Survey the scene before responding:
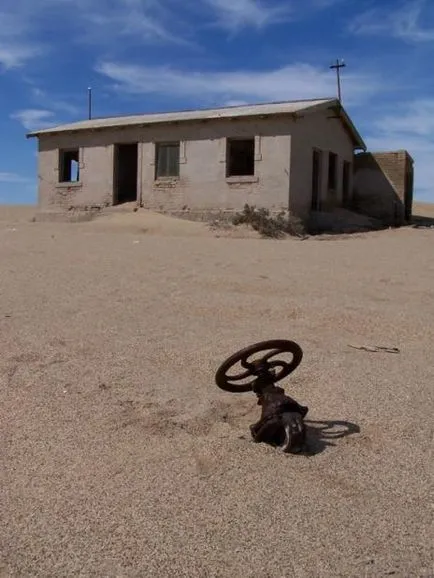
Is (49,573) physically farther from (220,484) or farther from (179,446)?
(179,446)

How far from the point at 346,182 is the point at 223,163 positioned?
5661mm

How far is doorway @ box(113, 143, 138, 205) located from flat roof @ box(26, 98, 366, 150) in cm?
88

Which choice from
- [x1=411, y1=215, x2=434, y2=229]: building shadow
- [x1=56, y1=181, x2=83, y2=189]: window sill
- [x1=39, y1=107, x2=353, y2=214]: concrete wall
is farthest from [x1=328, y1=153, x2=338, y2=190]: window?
[x1=56, y1=181, x2=83, y2=189]: window sill

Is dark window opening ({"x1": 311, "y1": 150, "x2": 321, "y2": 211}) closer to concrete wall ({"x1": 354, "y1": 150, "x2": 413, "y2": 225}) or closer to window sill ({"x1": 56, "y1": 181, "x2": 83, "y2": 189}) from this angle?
concrete wall ({"x1": 354, "y1": 150, "x2": 413, "y2": 225})

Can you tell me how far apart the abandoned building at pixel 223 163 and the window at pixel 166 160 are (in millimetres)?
27

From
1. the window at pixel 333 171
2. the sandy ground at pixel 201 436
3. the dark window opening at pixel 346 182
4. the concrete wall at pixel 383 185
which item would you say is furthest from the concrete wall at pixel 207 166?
the sandy ground at pixel 201 436

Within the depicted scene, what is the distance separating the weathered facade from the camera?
53.2 ft

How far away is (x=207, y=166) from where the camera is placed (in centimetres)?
1698

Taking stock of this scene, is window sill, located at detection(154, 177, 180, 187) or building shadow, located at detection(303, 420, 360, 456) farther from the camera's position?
window sill, located at detection(154, 177, 180, 187)

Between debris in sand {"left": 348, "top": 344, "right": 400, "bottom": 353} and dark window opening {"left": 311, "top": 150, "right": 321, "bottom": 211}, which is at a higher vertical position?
dark window opening {"left": 311, "top": 150, "right": 321, "bottom": 211}

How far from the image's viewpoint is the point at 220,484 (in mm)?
2881

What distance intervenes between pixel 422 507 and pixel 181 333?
2812 millimetres

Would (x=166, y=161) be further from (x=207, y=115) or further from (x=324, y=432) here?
(x=324, y=432)

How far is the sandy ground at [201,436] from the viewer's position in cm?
239
